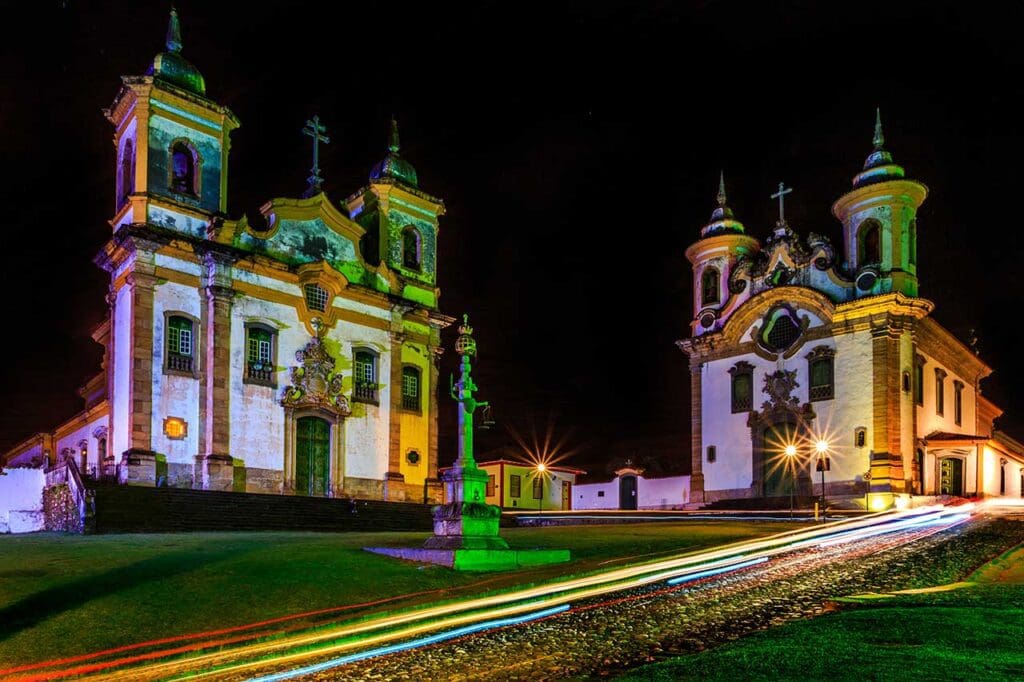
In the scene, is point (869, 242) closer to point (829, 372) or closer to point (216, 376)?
point (829, 372)

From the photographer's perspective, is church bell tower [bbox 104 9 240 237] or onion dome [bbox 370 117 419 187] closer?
church bell tower [bbox 104 9 240 237]

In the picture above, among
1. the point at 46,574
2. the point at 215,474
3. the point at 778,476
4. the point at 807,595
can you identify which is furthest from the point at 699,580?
the point at 778,476

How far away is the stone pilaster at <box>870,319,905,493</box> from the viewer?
33.4 metres

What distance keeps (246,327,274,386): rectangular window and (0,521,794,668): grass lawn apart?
11.5m

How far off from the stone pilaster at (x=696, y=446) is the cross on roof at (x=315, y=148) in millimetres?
18661

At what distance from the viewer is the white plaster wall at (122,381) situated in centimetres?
2652

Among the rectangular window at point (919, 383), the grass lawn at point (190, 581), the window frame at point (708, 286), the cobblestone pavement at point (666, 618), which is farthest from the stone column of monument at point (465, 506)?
the window frame at point (708, 286)

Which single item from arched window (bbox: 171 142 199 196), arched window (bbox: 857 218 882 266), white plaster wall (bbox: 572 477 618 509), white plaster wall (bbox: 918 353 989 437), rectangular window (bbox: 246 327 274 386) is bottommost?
white plaster wall (bbox: 572 477 618 509)

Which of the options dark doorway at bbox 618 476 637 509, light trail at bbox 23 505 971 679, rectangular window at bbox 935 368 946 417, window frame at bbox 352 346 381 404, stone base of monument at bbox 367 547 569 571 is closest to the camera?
light trail at bbox 23 505 971 679

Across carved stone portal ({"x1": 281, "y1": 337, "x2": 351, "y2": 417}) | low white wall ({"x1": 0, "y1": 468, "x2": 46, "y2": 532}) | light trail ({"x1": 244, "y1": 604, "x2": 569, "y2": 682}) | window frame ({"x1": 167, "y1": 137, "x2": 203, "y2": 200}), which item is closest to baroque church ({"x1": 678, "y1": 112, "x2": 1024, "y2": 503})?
carved stone portal ({"x1": 281, "y1": 337, "x2": 351, "y2": 417})

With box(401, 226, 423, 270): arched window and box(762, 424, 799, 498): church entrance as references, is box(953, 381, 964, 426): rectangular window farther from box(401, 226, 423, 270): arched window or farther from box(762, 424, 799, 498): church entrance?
box(401, 226, 423, 270): arched window

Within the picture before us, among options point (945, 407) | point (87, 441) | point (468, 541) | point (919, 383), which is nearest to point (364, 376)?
point (87, 441)

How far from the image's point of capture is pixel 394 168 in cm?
3594

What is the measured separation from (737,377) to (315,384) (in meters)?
18.4
